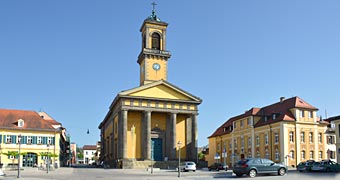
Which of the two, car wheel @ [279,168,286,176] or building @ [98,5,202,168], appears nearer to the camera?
car wheel @ [279,168,286,176]

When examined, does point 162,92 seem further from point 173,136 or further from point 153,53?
point 153,53

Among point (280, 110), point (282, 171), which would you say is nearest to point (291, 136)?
point (280, 110)

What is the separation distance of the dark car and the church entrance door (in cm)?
3532

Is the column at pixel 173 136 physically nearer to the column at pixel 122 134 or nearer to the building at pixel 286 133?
the building at pixel 286 133

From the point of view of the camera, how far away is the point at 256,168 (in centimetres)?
2842

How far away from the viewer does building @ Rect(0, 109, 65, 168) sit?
61.2m

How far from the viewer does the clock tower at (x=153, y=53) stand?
69.1m

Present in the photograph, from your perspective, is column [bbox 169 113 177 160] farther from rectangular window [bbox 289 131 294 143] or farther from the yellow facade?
the yellow facade

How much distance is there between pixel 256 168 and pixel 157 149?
36.9m

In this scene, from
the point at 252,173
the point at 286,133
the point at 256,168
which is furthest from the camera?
the point at 286,133

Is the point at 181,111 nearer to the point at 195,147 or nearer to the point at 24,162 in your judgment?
the point at 195,147

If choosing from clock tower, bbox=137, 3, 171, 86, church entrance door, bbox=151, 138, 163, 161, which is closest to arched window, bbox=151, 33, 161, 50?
clock tower, bbox=137, 3, 171, 86

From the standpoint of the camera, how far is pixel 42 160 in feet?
208

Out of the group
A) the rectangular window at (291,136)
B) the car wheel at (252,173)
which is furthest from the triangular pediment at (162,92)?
the car wheel at (252,173)
